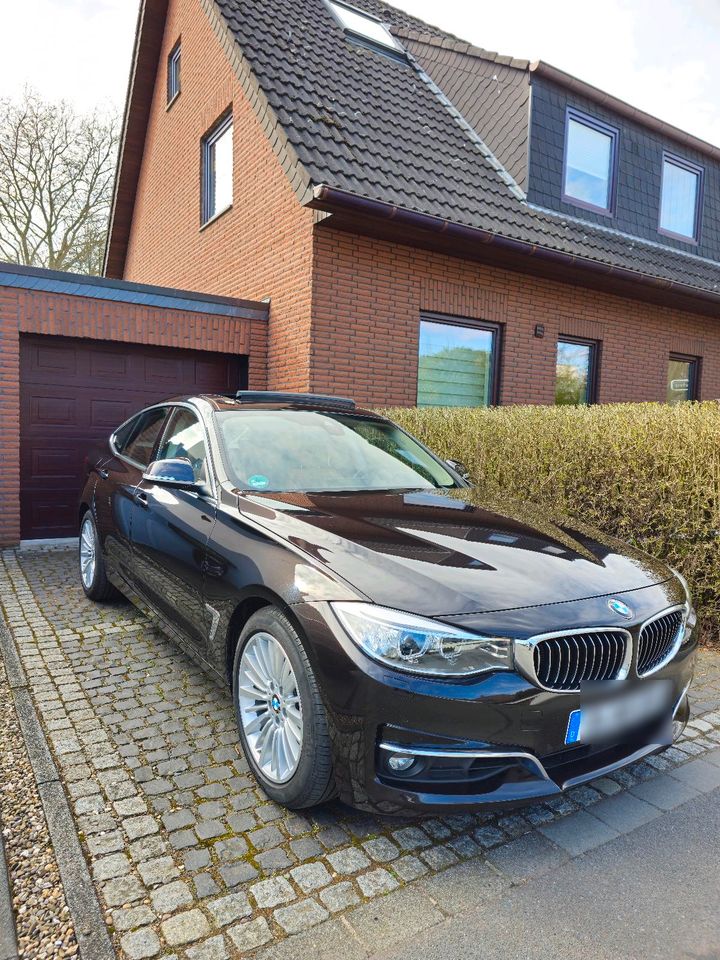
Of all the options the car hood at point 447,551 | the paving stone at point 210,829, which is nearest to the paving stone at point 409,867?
the paving stone at point 210,829

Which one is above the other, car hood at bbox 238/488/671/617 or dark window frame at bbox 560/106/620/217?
dark window frame at bbox 560/106/620/217

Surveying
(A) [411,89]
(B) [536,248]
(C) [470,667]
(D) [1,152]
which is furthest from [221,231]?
(D) [1,152]

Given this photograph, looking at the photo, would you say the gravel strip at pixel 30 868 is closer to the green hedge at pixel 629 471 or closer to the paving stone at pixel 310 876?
the paving stone at pixel 310 876

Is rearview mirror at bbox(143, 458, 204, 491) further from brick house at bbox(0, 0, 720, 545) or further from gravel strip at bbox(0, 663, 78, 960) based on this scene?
brick house at bbox(0, 0, 720, 545)

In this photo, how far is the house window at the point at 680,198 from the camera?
1191cm

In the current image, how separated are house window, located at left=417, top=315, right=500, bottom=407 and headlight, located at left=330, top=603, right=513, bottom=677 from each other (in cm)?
679

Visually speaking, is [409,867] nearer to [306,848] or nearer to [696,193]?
[306,848]

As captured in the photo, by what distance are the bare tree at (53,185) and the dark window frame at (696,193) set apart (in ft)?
51.7

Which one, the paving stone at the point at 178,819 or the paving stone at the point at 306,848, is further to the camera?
the paving stone at the point at 178,819

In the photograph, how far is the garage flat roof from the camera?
6.97m

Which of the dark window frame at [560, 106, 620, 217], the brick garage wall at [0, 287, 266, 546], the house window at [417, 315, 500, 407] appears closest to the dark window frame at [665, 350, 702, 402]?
the dark window frame at [560, 106, 620, 217]

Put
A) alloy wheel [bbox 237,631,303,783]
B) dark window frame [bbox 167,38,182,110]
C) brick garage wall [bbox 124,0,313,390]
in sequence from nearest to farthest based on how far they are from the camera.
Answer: alloy wheel [bbox 237,631,303,783], brick garage wall [bbox 124,0,313,390], dark window frame [bbox 167,38,182,110]

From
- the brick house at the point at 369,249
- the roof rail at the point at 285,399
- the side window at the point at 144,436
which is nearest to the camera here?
the roof rail at the point at 285,399

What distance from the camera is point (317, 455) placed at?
3.60 m
